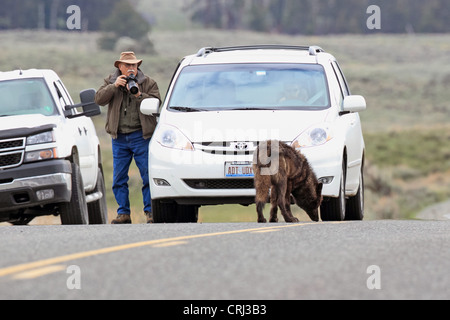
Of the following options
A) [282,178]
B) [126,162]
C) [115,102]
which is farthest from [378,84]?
[282,178]

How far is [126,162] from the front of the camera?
1463cm

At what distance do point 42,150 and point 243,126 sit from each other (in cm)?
220

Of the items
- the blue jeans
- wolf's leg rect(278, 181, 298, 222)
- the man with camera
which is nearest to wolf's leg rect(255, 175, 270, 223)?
wolf's leg rect(278, 181, 298, 222)

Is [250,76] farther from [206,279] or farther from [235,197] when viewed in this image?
[206,279]

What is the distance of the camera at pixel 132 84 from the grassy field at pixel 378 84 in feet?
13.7

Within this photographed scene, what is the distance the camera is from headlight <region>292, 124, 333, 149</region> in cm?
1252

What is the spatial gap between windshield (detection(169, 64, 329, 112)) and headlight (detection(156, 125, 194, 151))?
51 centimetres

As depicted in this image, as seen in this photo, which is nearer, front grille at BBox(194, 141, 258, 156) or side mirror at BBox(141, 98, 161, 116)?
front grille at BBox(194, 141, 258, 156)

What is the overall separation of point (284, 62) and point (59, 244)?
5588mm

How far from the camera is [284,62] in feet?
45.7

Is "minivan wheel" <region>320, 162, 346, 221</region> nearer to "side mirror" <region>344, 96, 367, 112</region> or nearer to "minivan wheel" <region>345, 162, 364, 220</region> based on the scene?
"side mirror" <region>344, 96, 367, 112</region>

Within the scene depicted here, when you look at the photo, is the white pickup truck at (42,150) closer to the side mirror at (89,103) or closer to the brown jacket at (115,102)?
the side mirror at (89,103)
